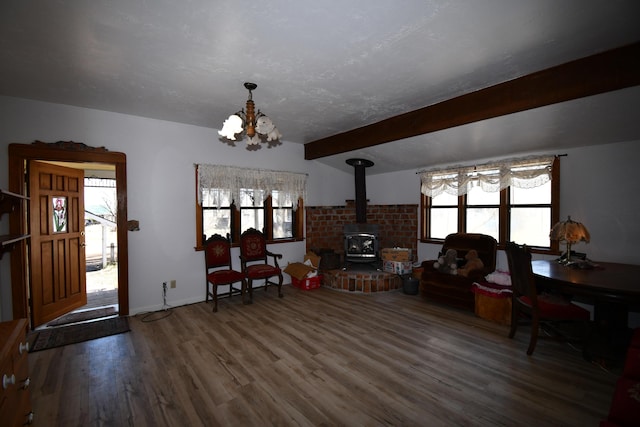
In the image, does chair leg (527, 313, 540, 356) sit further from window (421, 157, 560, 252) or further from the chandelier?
the chandelier

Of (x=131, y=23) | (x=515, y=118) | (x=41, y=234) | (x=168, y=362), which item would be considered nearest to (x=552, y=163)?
(x=515, y=118)

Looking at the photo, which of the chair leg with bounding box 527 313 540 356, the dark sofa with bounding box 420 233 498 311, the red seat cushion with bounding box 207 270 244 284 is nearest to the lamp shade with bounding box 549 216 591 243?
the chair leg with bounding box 527 313 540 356

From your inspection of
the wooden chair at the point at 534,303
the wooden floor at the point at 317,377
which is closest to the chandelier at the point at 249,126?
the wooden floor at the point at 317,377

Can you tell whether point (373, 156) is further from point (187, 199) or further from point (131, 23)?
point (131, 23)

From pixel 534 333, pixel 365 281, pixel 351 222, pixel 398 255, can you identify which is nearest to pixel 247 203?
pixel 351 222

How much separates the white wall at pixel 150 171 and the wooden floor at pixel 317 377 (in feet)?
2.37

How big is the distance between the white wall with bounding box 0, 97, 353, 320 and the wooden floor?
2.37 feet

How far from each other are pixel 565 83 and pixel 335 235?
3.99 meters

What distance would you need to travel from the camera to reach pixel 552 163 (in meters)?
3.58

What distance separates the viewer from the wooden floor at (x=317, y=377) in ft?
5.97

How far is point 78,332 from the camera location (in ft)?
10.1

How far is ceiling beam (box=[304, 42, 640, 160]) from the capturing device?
2.09 meters

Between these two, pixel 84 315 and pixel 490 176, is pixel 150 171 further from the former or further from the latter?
pixel 490 176

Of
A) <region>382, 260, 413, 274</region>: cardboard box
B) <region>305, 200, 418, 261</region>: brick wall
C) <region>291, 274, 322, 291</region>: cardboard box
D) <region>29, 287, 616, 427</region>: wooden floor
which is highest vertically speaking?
<region>305, 200, 418, 261</region>: brick wall
